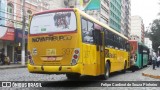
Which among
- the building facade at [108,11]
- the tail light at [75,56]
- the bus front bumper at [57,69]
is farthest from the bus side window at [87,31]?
the building facade at [108,11]

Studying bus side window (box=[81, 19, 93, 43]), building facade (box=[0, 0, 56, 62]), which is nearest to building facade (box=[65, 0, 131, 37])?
building facade (box=[0, 0, 56, 62])

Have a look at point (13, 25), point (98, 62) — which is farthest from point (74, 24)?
point (13, 25)

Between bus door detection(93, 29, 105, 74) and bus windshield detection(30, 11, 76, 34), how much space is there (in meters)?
2.11

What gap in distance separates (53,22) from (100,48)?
135 inches

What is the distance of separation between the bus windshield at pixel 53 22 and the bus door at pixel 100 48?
2.11 meters

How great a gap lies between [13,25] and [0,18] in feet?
9.70

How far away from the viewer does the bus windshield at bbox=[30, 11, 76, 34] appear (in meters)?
12.7

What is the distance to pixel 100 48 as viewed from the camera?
50.7 ft

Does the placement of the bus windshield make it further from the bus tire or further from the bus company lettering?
the bus tire

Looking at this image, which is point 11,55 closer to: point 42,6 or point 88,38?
point 42,6

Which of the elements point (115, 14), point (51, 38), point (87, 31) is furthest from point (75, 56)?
point (115, 14)

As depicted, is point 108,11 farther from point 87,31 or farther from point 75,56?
point 75,56

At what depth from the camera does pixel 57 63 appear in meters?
12.5

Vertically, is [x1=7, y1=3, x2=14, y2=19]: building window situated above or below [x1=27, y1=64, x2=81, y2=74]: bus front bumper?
above
